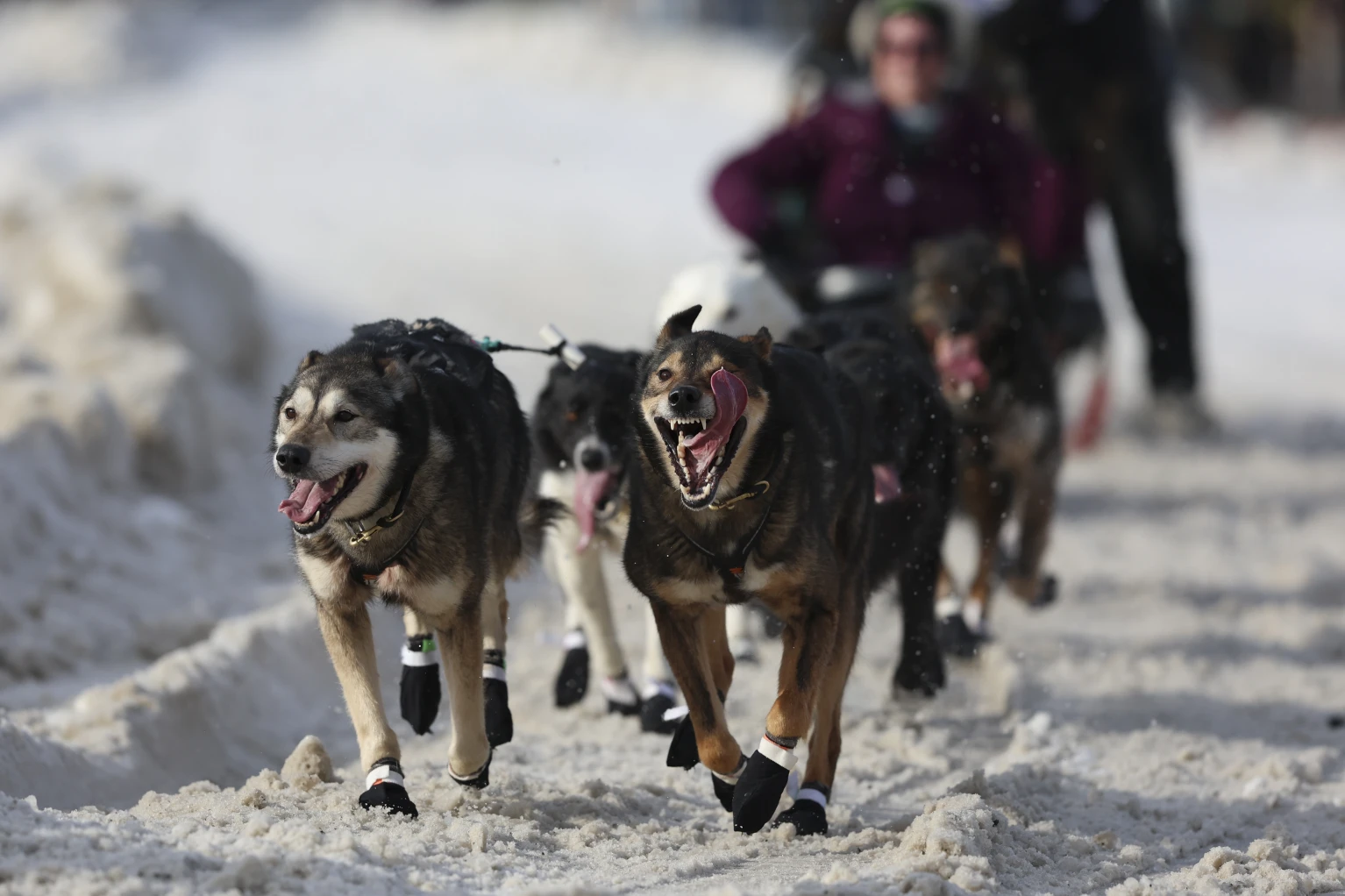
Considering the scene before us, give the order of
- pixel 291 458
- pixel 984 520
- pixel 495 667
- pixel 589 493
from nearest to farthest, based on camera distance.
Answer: pixel 291 458, pixel 495 667, pixel 589 493, pixel 984 520

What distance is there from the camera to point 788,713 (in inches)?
173

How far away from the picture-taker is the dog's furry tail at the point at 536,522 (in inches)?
217

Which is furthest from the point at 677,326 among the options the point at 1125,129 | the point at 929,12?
the point at 1125,129

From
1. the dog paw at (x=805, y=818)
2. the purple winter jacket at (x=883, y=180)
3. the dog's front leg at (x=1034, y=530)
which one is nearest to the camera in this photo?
the dog paw at (x=805, y=818)

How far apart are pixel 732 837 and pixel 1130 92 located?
8855 mm

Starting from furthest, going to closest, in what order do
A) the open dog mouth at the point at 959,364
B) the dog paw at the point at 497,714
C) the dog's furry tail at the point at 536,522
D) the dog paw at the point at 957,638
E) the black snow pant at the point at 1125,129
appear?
the black snow pant at the point at 1125,129 → the open dog mouth at the point at 959,364 → the dog paw at the point at 957,638 → the dog's furry tail at the point at 536,522 → the dog paw at the point at 497,714

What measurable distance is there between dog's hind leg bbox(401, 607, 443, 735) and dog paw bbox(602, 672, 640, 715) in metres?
A: 0.97

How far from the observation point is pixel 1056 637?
7.36m

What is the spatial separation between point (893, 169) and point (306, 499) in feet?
17.0

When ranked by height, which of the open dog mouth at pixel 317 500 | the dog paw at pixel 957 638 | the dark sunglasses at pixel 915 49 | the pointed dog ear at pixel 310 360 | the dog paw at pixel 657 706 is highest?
the dark sunglasses at pixel 915 49

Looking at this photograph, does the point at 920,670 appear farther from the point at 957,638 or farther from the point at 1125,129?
the point at 1125,129

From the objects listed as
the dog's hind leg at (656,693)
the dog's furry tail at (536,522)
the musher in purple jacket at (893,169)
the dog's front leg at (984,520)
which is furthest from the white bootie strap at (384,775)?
the musher in purple jacket at (893,169)

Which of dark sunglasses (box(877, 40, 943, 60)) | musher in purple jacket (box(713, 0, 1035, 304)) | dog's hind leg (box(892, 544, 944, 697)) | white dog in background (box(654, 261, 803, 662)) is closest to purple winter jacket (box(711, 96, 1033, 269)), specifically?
musher in purple jacket (box(713, 0, 1035, 304))

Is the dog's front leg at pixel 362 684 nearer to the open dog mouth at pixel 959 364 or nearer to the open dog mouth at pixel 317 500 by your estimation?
the open dog mouth at pixel 317 500
